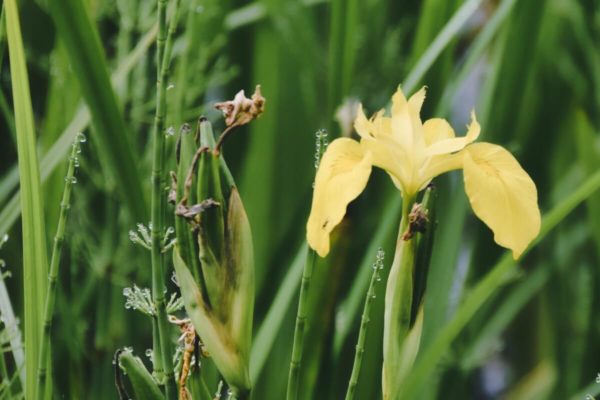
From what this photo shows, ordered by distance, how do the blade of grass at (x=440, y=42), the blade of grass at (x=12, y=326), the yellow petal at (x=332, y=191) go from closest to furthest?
the yellow petal at (x=332, y=191) < the blade of grass at (x=12, y=326) < the blade of grass at (x=440, y=42)

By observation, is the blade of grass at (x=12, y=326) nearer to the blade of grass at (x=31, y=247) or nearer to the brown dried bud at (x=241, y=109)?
the blade of grass at (x=31, y=247)

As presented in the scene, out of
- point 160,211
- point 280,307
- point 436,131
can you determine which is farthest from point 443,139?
point 280,307

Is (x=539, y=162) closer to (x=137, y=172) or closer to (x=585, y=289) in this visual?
(x=585, y=289)

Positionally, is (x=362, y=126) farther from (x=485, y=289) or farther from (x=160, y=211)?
(x=485, y=289)

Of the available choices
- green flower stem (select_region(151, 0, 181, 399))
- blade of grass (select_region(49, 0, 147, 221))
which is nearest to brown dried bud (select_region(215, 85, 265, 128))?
green flower stem (select_region(151, 0, 181, 399))

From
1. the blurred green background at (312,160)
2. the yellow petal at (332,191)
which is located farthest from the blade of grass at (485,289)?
the yellow petal at (332,191)

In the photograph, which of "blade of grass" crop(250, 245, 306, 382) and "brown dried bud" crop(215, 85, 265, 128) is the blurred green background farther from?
"brown dried bud" crop(215, 85, 265, 128)

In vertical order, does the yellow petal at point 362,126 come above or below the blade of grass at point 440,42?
below
